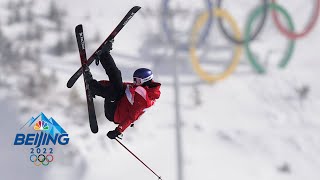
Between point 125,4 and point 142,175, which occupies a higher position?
point 125,4

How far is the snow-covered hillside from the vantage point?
6075cm

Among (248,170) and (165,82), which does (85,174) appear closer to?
(248,170)

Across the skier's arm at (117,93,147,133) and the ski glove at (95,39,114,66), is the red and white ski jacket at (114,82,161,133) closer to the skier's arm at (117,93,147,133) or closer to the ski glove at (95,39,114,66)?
the skier's arm at (117,93,147,133)

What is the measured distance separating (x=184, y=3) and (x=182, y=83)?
11.3 meters

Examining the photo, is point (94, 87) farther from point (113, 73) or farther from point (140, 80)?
point (140, 80)

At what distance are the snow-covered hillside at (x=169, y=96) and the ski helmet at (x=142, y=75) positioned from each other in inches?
1548

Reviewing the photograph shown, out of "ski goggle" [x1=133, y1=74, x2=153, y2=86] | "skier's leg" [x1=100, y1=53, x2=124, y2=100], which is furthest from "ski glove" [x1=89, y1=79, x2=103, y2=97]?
"ski goggle" [x1=133, y1=74, x2=153, y2=86]

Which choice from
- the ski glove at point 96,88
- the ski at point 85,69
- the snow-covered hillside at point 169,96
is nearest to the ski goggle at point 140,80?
the ski glove at point 96,88

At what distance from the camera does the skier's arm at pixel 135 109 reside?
14961 millimetres

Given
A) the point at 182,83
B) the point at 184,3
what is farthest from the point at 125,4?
the point at 182,83

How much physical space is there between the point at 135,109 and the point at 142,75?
2.99 feet

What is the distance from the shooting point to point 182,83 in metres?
82.4

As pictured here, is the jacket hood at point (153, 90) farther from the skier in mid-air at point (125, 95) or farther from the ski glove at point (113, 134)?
the ski glove at point (113, 134)

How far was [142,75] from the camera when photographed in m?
14.6
